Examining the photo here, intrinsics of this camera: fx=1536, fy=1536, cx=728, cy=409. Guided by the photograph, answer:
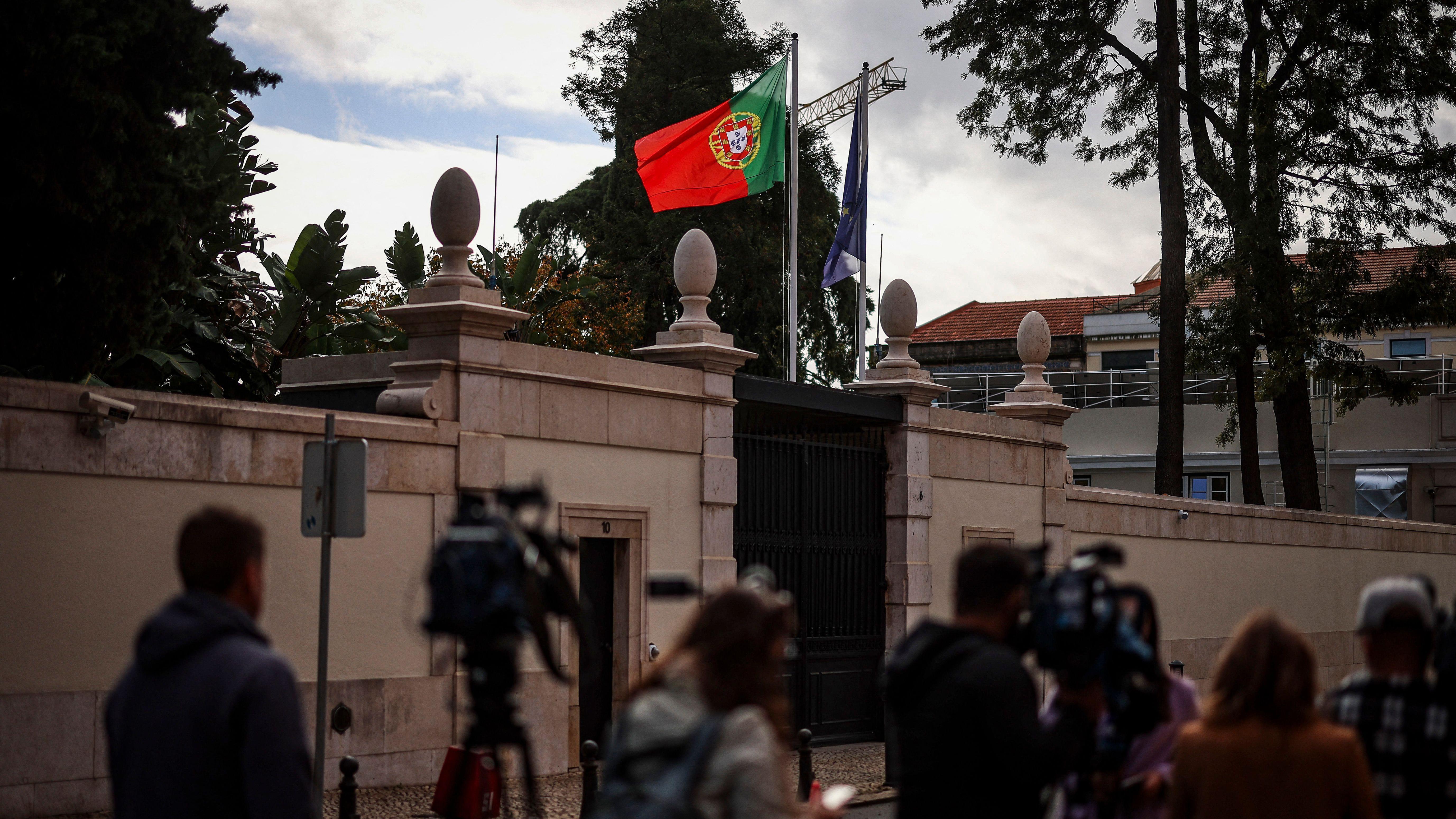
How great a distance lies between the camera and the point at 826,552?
1641 cm

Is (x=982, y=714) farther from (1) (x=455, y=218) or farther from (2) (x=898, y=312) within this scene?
(2) (x=898, y=312)

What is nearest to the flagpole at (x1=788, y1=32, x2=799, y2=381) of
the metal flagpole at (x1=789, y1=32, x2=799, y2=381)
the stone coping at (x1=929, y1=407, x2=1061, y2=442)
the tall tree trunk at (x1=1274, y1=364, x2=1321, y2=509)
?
the metal flagpole at (x1=789, y1=32, x2=799, y2=381)

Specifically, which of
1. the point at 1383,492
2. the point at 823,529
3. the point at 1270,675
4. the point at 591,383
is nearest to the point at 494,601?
the point at 1270,675

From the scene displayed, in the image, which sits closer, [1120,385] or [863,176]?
[863,176]

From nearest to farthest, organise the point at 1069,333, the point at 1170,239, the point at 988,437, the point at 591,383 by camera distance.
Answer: the point at 591,383
the point at 988,437
the point at 1170,239
the point at 1069,333

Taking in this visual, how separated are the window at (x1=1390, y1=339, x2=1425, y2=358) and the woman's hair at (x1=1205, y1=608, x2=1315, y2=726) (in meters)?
47.4

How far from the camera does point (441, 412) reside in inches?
487

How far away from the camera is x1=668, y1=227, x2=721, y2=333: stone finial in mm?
14914

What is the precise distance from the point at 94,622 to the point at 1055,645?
8041 millimetres

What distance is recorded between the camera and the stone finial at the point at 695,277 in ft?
48.9

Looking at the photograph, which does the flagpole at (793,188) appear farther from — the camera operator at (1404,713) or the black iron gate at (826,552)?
the camera operator at (1404,713)

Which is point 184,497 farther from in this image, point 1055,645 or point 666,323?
point 666,323

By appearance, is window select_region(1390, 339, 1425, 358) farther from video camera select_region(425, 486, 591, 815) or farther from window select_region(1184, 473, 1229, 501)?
video camera select_region(425, 486, 591, 815)

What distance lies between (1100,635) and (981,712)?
1.27 feet
